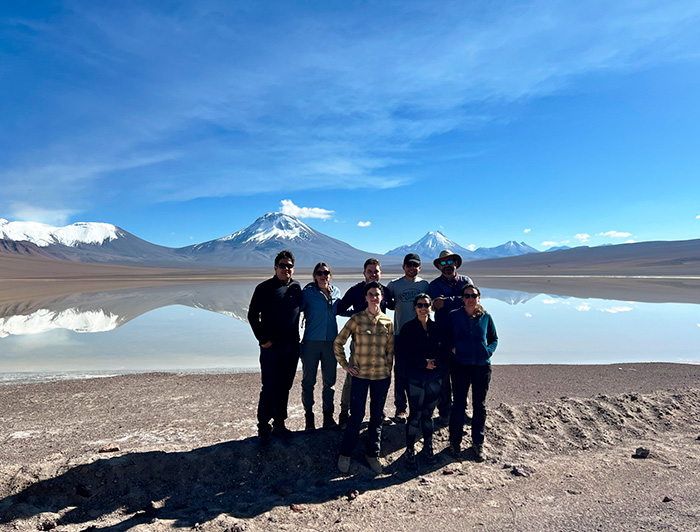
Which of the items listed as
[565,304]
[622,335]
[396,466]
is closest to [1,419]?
[396,466]

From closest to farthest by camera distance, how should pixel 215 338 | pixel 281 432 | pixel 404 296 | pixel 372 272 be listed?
pixel 372 272
pixel 281 432
pixel 404 296
pixel 215 338

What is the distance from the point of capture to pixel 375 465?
149 inches

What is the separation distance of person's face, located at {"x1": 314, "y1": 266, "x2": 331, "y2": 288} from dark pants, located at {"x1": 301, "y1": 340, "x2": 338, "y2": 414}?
0.55 m

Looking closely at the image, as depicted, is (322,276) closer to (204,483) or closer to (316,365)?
(316,365)

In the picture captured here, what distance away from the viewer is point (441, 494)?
11.2ft

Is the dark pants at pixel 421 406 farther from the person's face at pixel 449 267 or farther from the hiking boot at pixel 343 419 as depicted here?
the person's face at pixel 449 267

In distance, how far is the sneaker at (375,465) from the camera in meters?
3.77

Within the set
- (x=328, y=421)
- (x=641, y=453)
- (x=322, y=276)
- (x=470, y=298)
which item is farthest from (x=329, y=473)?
(x=641, y=453)

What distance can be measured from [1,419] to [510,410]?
5.99 m

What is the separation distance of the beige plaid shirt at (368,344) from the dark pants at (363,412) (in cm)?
8

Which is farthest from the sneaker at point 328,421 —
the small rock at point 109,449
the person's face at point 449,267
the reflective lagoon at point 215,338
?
the reflective lagoon at point 215,338

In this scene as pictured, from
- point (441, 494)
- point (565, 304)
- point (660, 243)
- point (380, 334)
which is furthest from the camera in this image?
point (660, 243)

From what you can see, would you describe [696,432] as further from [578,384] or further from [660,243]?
[660,243]

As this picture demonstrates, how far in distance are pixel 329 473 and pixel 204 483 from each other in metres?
1.06
